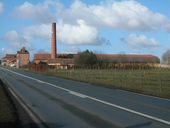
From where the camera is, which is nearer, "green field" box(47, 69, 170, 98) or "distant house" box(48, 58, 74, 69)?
"green field" box(47, 69, 170, 98)

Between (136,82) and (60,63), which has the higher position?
(60,63)

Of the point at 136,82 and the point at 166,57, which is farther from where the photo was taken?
the point at 166,57

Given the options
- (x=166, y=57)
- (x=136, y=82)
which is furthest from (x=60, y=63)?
(x=136, y=82)

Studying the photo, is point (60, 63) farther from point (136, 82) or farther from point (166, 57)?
point (136, 82)

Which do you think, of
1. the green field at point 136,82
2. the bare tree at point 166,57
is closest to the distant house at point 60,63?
the bare tree at point 166,57

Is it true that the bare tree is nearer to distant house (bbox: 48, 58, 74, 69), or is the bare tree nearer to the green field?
distant house (bbox: 48, 58, 74, 69)

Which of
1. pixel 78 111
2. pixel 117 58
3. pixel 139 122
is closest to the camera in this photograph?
pixel 139 122

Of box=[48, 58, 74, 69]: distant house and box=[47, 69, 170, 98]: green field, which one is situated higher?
box=[48, 58, 74, 69]: distant house

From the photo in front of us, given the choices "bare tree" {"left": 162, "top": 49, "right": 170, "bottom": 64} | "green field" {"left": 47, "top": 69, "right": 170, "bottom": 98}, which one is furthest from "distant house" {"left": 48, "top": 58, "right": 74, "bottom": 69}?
"green field" {"left": 47, "top": 69, "right": 170, "bottom": 98}

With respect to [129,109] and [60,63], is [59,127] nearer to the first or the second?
[129,109]

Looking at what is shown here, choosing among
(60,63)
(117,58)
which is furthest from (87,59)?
(117,58)

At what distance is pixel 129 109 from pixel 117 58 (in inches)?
7131

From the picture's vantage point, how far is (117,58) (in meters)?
200

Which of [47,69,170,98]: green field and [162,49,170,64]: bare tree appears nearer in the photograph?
[47,69,170,98]: green field
